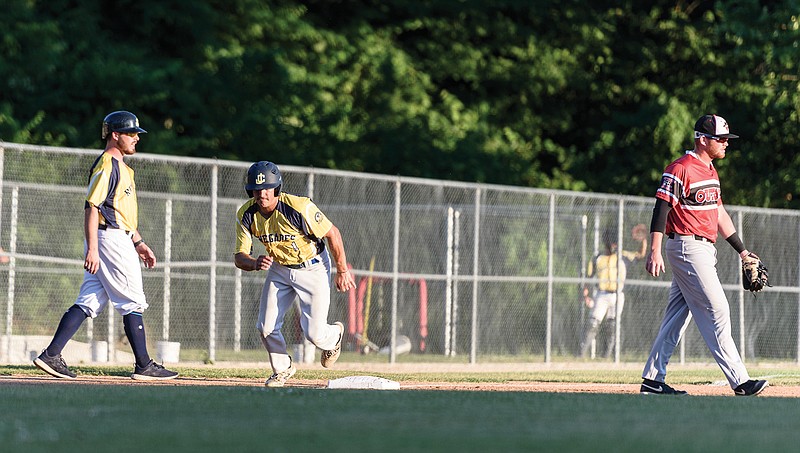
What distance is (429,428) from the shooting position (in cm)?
717

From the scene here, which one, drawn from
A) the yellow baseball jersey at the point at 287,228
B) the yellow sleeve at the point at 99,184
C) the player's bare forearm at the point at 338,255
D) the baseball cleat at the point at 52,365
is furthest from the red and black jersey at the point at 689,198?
the baseball cleat at the point at 52,365

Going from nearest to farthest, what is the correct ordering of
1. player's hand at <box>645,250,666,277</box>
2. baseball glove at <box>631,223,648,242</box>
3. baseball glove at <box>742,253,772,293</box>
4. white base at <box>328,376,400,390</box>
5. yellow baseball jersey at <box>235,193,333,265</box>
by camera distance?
player's hand at <box>645,250,666,277</box>, white base at <box>328,376,400,390</box>, yellow baseball jersey at <box>235,193,333,265</box>, baseball glove at <box>742,253,772,293</box>, baseball glove at <box>631,223,648,242</box>

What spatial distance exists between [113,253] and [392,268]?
6979 mm

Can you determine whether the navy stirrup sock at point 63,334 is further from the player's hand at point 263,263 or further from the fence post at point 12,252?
the fence post at point 12,252

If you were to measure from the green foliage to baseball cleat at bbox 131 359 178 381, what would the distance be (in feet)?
35.4

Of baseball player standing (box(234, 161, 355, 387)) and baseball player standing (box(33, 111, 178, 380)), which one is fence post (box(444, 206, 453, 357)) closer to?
baseball player standing (box(234, 161, 355, 387))

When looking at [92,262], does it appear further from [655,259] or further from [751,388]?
[751,388]

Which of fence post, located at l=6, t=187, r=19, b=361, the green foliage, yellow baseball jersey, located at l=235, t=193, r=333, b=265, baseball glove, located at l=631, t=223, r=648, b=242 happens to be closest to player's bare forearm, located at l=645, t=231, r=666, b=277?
yellow baseball jersey, located at l=235, t=193, r=333, b=265

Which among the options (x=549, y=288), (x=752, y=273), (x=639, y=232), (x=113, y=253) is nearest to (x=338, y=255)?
(x=113, y=253)

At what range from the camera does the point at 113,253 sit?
433 inches

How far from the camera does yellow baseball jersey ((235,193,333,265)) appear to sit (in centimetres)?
1078

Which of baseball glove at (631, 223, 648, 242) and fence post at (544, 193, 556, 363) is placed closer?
fence post at (544, 193, 556, 363)

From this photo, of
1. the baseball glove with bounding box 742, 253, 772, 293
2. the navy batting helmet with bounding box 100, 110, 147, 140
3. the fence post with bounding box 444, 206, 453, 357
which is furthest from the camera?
the fence post with bounding box 444, 206, 453, 357

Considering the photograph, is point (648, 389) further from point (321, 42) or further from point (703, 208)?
point (321, 42)
